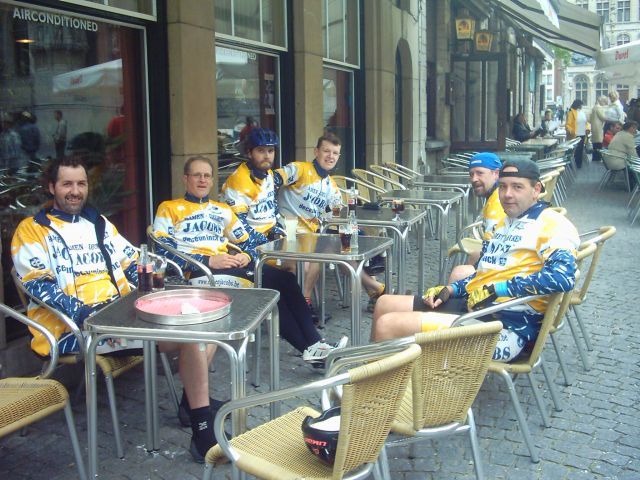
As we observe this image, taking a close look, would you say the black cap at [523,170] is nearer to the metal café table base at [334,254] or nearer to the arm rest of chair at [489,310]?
the arm rest of chair at [489,310]

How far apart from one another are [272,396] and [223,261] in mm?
2411

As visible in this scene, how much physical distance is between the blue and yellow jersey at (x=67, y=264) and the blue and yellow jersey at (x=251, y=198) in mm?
1557

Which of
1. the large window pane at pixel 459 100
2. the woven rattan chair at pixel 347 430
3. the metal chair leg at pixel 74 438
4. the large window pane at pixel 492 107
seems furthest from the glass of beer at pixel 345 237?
the large window pane at pixel 492 107

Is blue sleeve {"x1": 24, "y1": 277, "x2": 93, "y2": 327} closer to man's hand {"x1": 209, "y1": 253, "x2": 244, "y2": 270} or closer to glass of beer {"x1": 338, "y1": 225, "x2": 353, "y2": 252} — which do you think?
man's hand {"x1": 209, "y1": 253, "x2": 244, "y2": 270}

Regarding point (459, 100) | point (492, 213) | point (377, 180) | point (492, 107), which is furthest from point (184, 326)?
point (492, 107)

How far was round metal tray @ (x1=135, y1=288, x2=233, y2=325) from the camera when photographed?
2928mm

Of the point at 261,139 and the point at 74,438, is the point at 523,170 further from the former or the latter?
the point at 74,438

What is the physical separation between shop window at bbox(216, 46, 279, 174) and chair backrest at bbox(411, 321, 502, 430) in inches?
172

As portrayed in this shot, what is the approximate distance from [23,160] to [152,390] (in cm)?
188

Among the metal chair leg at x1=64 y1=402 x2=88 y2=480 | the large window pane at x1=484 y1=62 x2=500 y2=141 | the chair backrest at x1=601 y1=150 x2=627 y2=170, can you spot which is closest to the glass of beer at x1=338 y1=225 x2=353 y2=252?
the metal chair leg at x1=64 y1=402 x2=88 y2=480

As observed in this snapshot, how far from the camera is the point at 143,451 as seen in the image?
3.70m

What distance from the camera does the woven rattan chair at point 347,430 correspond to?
227 centimetres

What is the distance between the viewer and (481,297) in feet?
12.5

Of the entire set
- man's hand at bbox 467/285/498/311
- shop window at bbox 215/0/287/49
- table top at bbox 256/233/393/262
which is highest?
shop window at bbox 215/0/287/49
